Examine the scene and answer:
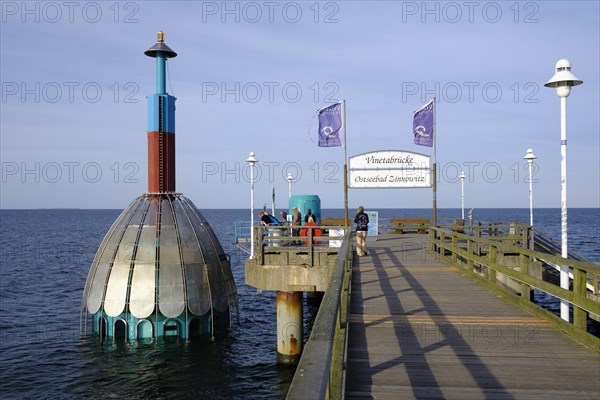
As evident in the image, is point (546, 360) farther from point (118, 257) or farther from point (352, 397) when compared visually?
point (118, 257)

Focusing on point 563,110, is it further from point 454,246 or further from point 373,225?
point 373,225

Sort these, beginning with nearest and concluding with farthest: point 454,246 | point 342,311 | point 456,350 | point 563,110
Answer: point 456,350 → point 342,311 → point 563,110 → point 454,246

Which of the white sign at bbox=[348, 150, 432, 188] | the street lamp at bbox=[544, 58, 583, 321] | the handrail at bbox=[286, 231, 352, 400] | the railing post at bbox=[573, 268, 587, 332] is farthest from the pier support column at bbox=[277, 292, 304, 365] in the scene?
the handrail at bbox=[286, 231, 352, 400]

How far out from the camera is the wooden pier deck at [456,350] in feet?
18.8

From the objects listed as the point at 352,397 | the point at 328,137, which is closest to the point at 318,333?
the point at 352,397

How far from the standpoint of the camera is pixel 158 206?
79.4 ft

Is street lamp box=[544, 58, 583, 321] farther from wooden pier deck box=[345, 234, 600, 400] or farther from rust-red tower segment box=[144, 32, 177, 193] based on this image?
rust-red tower segment box=[144, 32, 177, 193]

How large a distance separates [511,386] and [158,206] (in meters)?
20.5

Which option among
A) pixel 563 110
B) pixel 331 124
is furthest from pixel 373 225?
pixel 563 110

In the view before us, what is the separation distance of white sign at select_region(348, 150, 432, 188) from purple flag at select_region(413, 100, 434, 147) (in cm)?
103

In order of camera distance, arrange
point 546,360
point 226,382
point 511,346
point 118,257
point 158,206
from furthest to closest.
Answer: point 158,206 < point 118,257 < point 226,382 < point 511,346 < point 546,360

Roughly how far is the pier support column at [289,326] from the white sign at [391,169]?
6.56 metres

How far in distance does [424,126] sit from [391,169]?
258cm

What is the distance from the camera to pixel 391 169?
873 inches
